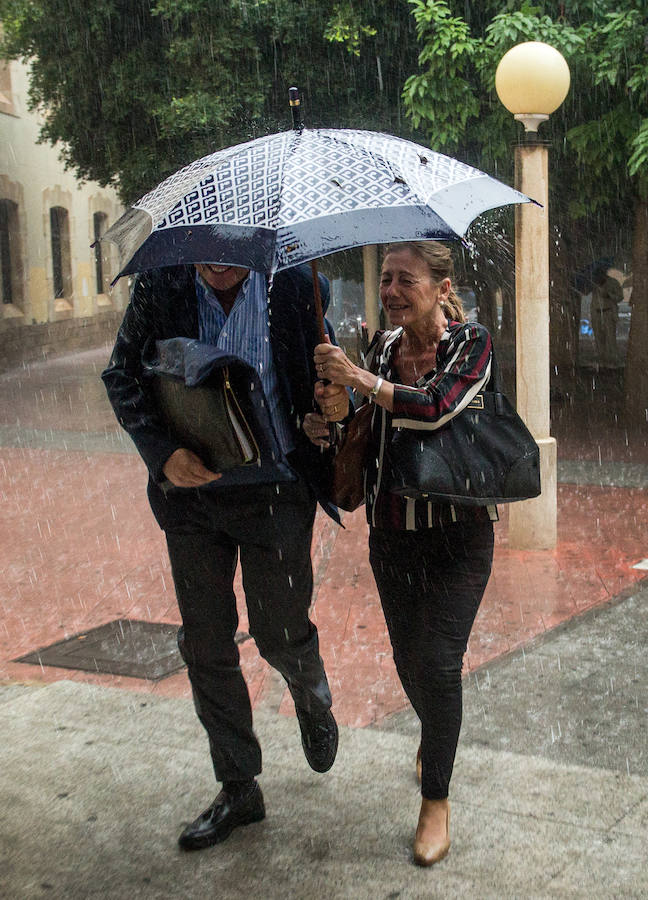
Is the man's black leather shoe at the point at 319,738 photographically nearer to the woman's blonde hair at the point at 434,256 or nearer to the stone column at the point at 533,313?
the woman's blonde hair at the point at 434,256

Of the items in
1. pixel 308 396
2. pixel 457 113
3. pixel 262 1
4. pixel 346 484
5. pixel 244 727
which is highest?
pixel 262 1

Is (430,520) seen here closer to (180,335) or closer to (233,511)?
(233,511)

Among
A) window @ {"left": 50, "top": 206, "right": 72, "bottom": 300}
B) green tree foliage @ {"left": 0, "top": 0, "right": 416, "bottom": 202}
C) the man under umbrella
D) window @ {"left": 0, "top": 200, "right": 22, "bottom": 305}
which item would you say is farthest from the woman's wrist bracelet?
window @ {"left": 50, "top": 206, "right": 72, "bottom": 300}

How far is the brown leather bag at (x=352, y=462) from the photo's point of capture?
11.0ft

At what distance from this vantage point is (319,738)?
11.6ft

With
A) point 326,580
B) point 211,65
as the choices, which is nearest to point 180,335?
point 326,580

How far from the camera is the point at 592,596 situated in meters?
6.43

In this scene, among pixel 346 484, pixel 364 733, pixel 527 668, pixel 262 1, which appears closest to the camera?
pixel 346 484

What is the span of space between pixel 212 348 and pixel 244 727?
1194mm

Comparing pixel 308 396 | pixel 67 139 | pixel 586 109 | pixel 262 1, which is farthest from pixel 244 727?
pixel 67 139

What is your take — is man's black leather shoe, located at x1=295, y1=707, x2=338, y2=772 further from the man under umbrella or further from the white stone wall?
the white stone wall

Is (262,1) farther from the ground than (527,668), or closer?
farther from the ground

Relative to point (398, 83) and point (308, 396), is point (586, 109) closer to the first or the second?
point (398, 83)

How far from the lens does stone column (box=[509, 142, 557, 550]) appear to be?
7059 mm
